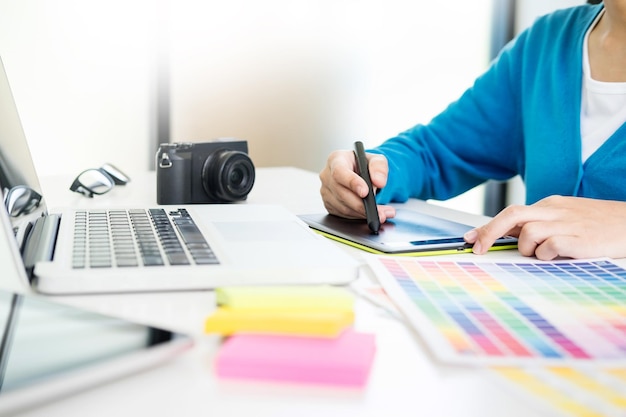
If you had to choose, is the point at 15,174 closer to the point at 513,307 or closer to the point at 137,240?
the point at 137,240

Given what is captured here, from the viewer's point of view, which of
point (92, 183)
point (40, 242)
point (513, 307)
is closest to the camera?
point (513, 307)

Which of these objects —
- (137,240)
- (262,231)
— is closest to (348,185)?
(262,231)

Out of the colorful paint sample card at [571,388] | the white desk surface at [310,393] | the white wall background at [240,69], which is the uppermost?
the colorful paint sample card at [571,388]

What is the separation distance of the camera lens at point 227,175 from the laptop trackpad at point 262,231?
0.90 feet

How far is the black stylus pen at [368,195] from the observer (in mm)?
836

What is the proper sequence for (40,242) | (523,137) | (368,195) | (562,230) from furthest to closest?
(523,137), (368,195), (562,230), (40,242)

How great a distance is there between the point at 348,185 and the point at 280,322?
19.0 inches

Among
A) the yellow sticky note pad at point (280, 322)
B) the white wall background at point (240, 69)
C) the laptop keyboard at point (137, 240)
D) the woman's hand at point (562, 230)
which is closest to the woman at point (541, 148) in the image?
the woman's hand at point (562, 230)

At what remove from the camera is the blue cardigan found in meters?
1.10

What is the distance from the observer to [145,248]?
0.63m

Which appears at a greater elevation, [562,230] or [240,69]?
[562,230]

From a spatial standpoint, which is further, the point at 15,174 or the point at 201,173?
the point at 201,173

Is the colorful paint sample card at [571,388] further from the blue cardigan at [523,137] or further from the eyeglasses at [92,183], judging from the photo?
Result: the eyeglasses at [92,183]

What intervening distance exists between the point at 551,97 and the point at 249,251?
731 millimetres
